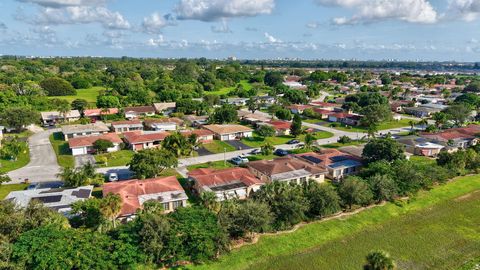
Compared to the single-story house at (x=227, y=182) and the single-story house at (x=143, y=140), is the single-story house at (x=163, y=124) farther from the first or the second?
the single-story house at (x=227, y=182)

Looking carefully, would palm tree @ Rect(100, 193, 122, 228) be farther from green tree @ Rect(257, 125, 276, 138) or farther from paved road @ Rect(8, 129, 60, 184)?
green tree @ Rect(257, 125, 276, 138)

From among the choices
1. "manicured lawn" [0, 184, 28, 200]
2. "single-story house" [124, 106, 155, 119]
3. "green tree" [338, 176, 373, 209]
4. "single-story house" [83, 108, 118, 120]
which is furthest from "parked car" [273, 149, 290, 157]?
"single-story house" [83, 108, 118, 120]

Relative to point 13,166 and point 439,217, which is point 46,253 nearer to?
point 13,166

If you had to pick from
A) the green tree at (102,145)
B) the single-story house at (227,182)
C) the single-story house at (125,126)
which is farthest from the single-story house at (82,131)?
the single-story house at (227,182)

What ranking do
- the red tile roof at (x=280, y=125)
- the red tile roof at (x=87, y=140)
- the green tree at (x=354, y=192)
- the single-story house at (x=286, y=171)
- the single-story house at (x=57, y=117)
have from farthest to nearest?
the single-story house at (x=57, y=117), the red tile roof at (x=280, y=125), the red tile roof at (x=87, y=140), the single-story house at (x=286, y=171), the green tree at (x=354, y=192)

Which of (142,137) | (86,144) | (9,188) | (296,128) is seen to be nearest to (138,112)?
(142,137)
